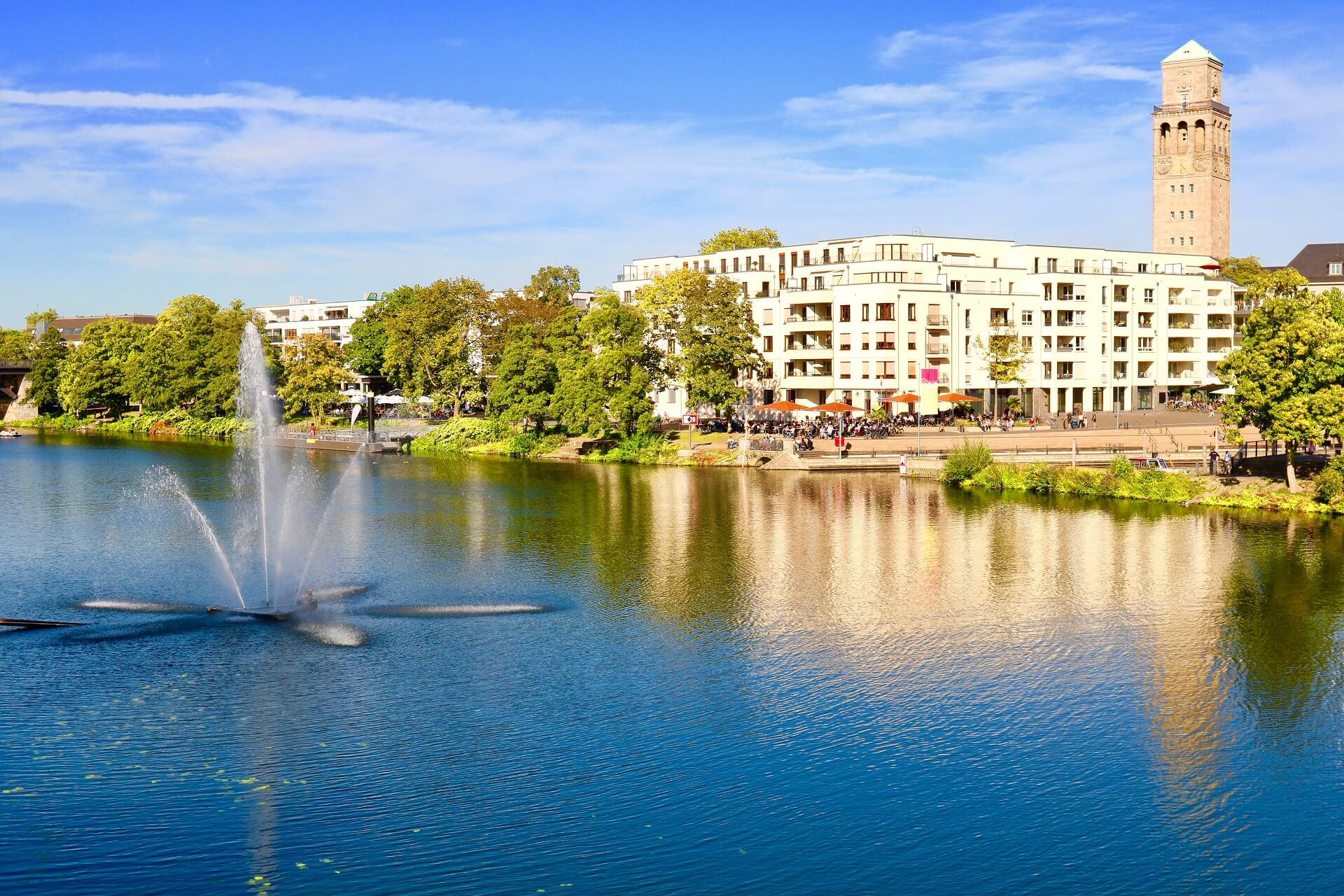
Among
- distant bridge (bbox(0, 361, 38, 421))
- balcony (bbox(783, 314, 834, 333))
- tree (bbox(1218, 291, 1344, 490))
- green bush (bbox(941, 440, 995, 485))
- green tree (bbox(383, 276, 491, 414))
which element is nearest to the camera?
tree (bbox(1218, 291, 1344, 490))

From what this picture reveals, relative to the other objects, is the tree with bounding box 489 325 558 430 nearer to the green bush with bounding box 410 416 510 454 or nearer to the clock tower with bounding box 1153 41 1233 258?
the green bush with bounding box 410 416 510 454

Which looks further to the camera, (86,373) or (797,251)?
(86,373)

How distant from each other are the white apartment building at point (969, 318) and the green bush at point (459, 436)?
750 inches

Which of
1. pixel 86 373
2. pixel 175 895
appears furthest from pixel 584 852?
pixel 86 373

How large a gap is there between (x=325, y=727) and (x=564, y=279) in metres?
128

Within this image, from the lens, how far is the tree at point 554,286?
5738 inches

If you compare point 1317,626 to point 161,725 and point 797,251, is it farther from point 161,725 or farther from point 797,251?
point 797,251

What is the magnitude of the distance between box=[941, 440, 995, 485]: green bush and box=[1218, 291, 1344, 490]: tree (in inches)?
727

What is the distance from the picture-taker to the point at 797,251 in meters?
136

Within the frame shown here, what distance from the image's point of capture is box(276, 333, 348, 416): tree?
14775 centimetres

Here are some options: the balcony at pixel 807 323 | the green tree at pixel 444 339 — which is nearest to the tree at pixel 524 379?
the green tree at pixel 444 339

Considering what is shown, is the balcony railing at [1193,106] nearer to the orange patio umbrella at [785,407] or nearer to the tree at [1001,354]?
the tree at [1001,354]

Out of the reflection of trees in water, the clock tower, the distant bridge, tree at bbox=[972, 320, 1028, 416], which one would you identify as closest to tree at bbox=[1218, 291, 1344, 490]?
the reflection of trees in water

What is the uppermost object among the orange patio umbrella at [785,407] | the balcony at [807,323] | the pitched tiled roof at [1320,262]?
the pitched tiled roof at [1320,262]
